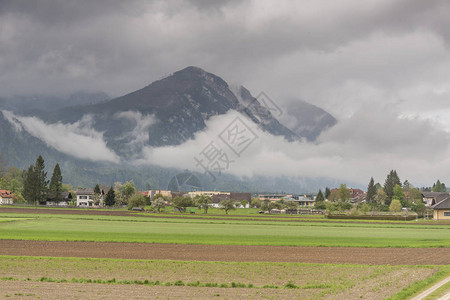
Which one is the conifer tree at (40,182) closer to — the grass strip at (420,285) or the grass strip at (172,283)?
the grass strip at (172,283)

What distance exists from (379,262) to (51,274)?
29040 mm

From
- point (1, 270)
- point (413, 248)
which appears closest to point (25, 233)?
point (1, 270)

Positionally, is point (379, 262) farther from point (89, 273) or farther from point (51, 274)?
point (51, 274)

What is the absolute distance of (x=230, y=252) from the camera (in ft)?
156

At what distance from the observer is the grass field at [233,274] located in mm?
30734

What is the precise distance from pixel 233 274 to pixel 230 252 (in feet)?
40.5

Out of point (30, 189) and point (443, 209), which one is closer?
point (443, 209)

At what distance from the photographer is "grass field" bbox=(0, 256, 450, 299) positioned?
30734mm

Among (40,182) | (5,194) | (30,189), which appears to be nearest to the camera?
(30,189)

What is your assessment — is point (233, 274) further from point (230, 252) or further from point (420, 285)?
point (420, 285)

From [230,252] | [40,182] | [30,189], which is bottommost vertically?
[230,252]

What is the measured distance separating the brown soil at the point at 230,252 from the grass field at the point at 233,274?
12.3 feet

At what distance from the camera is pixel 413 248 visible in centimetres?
5538

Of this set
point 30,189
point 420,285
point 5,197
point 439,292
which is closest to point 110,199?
point 30,189
